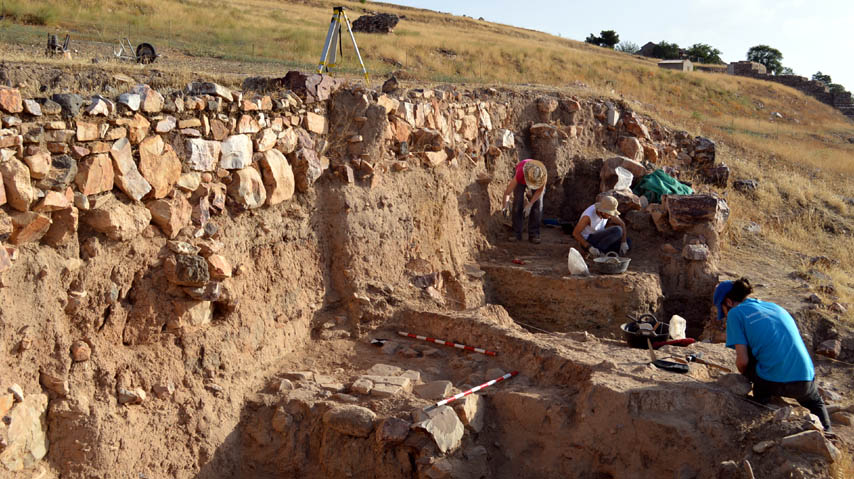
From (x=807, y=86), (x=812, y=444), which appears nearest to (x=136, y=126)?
(x=812, y=444)

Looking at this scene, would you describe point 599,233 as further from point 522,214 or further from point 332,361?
point 332,361

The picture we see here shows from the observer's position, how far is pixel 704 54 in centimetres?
4016

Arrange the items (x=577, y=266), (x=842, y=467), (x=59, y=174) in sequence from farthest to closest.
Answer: (x=577, y=266), (x=842, y=467), (x=59, y=174)

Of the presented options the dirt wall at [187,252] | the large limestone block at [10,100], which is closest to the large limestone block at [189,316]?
the dirt wall at [187,252]

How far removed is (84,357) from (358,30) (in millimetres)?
19635

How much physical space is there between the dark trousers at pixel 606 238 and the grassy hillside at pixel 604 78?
2876 millimetres

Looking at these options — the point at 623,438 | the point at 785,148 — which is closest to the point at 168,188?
the point at 623,438

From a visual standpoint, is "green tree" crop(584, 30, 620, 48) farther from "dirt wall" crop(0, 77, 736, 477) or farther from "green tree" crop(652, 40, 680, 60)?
"dirt wall" crop(0, 77, 736, 477)

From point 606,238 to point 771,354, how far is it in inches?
153

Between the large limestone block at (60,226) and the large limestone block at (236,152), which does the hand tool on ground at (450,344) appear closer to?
the large limestone block at (236,152)

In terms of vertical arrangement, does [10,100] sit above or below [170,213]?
above

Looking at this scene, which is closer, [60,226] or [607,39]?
[60,226]

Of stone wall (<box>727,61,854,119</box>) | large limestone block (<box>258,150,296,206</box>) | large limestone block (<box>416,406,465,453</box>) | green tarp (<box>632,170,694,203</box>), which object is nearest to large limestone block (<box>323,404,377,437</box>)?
large limestone block (<box>416,406,465,453</box>)

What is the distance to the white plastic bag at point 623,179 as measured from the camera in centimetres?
1005
